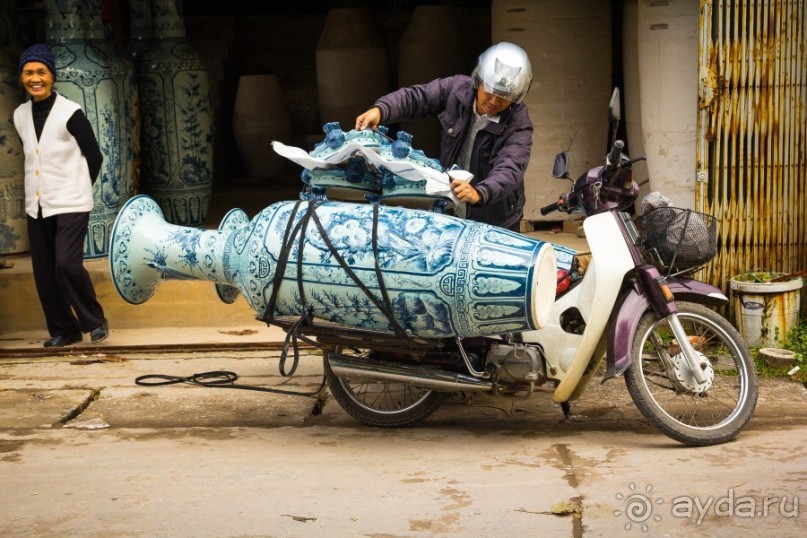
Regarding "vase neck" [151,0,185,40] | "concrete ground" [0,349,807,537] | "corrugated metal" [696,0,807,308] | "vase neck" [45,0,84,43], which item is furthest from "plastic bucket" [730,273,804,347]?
"vase neck" [45,0,84,43]

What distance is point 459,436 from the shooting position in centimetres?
519

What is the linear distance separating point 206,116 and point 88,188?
1.55m

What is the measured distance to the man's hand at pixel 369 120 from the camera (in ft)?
16.8

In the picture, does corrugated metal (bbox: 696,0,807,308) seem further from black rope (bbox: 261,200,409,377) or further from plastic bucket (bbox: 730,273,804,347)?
black rope (bbox: 261,200,409,377)

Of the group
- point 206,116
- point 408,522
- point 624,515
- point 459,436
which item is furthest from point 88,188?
point 624,515

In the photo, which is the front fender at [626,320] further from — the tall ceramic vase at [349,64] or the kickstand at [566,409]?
the tall ceramic vase at [349,64]

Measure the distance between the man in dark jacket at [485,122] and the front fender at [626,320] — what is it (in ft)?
2.31

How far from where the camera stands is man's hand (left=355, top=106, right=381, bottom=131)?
201 inches

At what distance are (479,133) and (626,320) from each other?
3.77ft

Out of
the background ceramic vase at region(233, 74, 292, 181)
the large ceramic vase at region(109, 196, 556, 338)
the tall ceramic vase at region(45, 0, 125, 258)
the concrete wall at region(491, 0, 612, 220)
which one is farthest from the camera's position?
the background ceramic vase at region(233, 74, 292, 181)

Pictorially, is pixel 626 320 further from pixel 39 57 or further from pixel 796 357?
pixel 39 57

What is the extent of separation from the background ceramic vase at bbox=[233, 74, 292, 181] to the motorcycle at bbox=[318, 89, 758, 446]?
4.90m

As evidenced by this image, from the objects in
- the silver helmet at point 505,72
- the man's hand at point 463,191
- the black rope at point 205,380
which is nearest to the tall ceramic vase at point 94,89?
the black rope at point 205,380

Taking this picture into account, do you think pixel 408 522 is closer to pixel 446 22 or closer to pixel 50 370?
pixel 50 370
